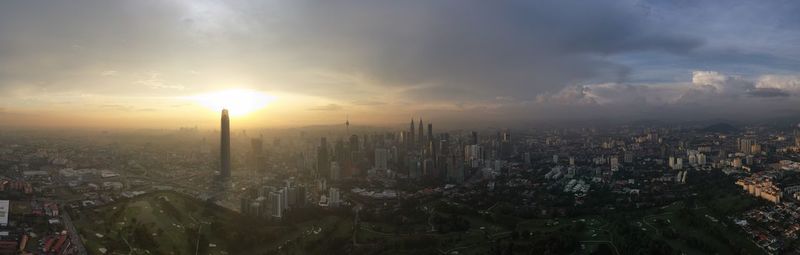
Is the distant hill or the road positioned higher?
the distant hill

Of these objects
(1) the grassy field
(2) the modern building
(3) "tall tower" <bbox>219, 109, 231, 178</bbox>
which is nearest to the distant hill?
(2) the modern building

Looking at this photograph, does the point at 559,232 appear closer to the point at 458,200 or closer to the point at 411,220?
the point at 411,220

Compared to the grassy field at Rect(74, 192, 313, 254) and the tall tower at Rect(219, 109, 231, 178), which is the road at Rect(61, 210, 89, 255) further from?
the tall tower at Rect(219, 109, 231, 178)

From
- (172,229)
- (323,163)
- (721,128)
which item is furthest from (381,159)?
(721,128)

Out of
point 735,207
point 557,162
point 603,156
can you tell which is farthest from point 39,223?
point 603,156

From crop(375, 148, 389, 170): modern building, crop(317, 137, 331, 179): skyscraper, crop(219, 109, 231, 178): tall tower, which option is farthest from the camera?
crop(375, 148, 389, 170): modern building

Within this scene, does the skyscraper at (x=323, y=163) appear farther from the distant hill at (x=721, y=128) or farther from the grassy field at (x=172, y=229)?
the distant hill at (x=721, y=128)

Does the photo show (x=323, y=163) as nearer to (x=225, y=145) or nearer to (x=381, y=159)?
(x=381, y=159)

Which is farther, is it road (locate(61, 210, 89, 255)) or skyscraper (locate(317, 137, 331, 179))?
skyscraper (locate(317, 137, 331, 179))

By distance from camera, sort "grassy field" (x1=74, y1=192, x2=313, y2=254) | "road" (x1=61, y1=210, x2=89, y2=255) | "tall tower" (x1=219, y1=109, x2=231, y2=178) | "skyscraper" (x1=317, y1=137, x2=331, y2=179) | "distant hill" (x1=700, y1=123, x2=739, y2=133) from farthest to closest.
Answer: "distant hill" (x1=700, y1=123, x2=739, y2=133)
"skyscraper" (x1=317, y1=137, x2=331, y2=179)
"tall tower" (x1=219, y1=109, x2=231, y2=178)
"grassy field" (x1=74, y1=192, x2=313, y2=254)
"road" (x1=61, y1=210, x2=89, y2=255)
